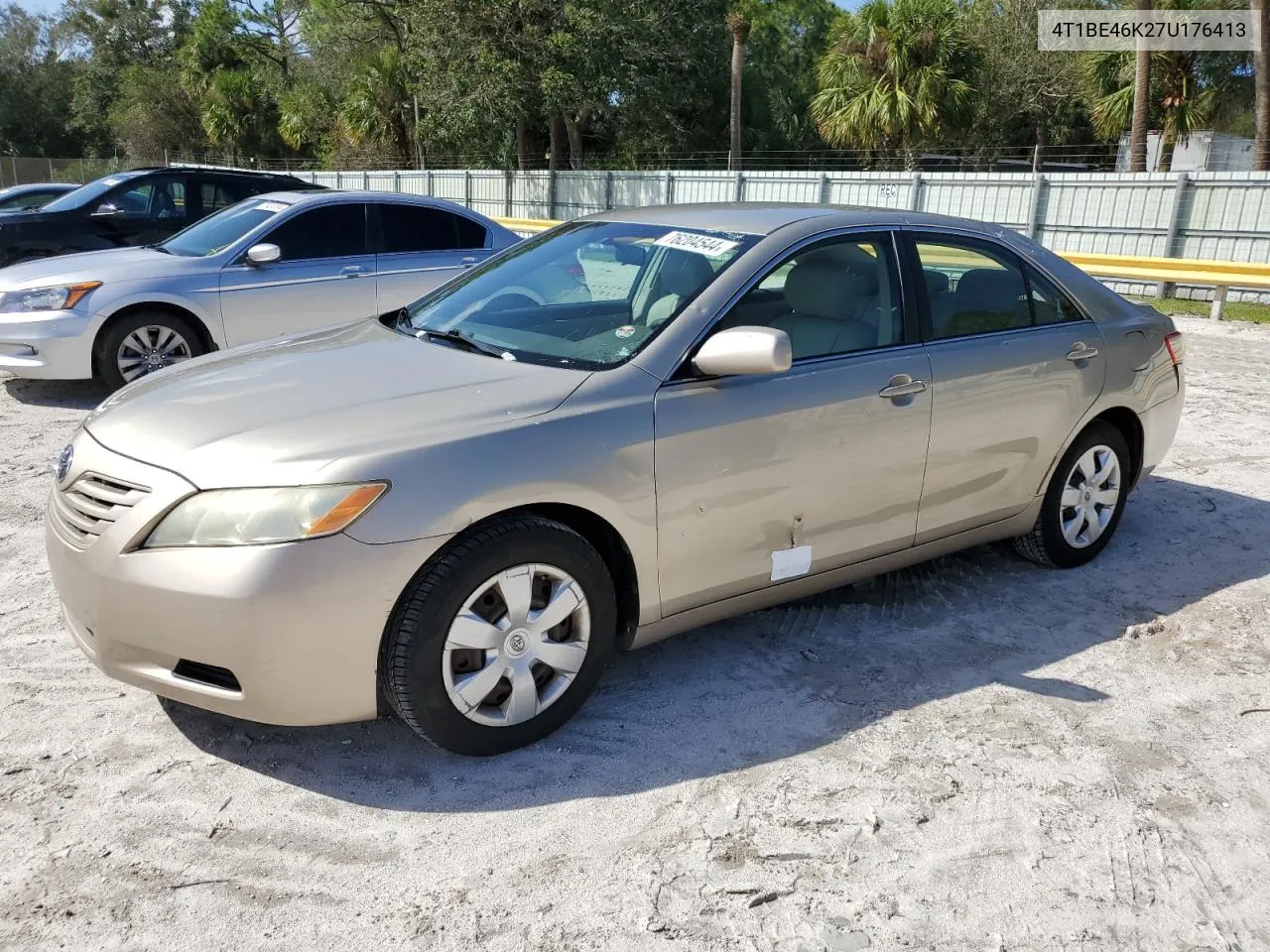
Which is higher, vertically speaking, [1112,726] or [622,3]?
[622,3]

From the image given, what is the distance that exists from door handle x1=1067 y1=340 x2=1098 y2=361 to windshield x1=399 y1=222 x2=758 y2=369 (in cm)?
167

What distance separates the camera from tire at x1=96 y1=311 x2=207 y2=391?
24.2ft

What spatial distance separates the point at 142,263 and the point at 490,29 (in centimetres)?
2254

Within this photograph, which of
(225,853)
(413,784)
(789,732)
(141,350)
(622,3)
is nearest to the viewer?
(225,853)

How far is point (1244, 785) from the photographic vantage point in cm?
329

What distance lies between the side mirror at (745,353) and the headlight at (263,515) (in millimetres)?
1144

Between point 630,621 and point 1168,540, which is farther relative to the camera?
point 1168,540

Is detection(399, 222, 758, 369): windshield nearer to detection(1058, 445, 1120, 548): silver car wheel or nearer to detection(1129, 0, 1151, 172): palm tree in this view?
detection(1058, 445, 1120, 548): silver car wheel

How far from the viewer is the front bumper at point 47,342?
724 cm

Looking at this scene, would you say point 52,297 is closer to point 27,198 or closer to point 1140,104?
point 27,198

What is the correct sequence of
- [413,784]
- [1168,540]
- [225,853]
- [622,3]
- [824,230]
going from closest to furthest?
[225,853] < [413,784] < [824,230] < [1168,540] < [622,3]

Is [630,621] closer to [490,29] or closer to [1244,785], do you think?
[1244,785]

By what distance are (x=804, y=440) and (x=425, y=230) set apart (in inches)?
226

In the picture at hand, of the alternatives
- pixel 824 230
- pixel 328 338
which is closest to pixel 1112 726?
pixel 824 230
